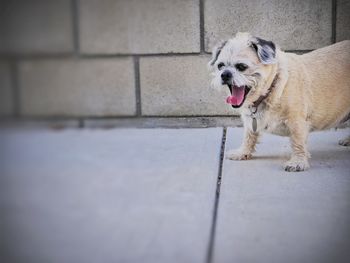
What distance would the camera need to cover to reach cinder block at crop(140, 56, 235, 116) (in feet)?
9.94

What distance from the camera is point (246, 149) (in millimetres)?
2418

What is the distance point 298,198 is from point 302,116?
621 millimetres

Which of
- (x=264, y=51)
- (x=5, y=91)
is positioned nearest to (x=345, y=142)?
(x=264, y=51)

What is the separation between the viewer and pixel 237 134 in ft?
9.55

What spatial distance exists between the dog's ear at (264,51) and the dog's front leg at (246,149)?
0.41m

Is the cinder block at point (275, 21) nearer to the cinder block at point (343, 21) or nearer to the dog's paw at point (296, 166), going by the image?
the cinder block at point (343, 21)

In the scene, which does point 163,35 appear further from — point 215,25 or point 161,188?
point 161,188

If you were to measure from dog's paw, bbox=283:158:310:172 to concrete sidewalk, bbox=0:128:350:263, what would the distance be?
0.16ft

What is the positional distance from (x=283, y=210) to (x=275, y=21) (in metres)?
1.56

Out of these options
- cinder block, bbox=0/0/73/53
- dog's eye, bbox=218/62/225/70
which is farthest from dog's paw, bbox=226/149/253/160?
cinder block, bbox=0/0/73/53

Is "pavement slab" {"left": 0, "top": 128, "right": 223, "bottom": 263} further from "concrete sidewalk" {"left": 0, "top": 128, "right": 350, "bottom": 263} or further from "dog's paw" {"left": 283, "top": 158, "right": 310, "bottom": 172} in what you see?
"dog's paw" {"left": 283, "top": 158, "right": 310, "bottom": 172}

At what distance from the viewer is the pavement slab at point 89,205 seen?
67 centimetres

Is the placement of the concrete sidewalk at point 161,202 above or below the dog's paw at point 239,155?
above

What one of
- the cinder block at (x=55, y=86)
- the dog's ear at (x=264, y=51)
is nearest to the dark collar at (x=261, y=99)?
the dog's ear at (x=264, y=51)
